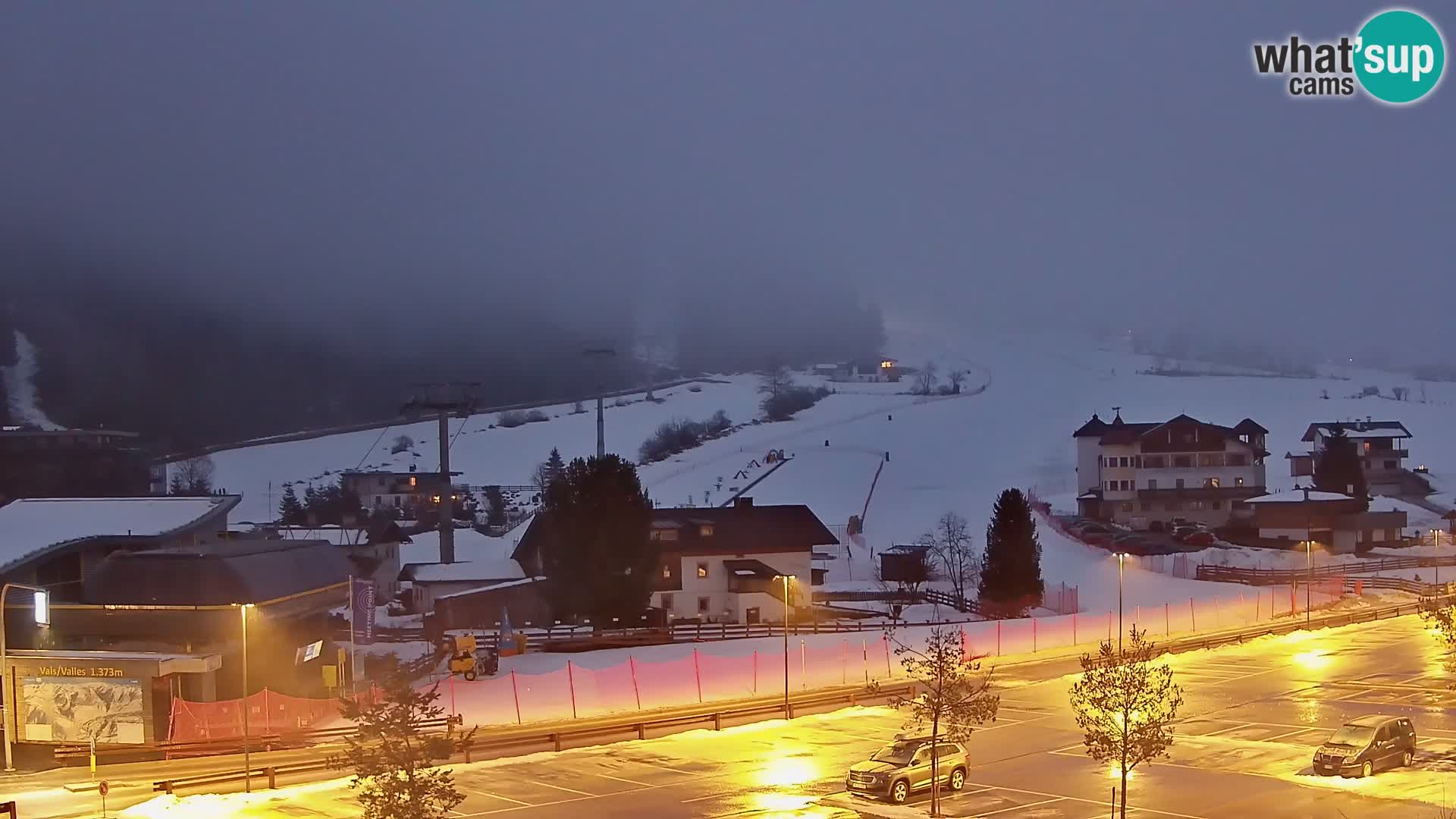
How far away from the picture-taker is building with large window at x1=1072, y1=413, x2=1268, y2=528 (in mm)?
103188

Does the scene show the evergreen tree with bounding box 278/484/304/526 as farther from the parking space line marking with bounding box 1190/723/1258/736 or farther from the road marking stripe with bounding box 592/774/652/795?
the parking space line marking with bounding box 1190/723/1258/736

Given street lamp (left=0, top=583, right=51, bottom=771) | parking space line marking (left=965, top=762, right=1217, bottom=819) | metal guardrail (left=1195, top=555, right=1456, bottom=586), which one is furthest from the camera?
metal guardrail (left=1195, top=555, right=1456, bottom=586)

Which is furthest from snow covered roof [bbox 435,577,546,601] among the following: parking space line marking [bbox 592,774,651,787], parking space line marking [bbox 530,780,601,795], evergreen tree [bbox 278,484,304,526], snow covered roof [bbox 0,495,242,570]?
evergreen tree [bbox 278,484,304,526]

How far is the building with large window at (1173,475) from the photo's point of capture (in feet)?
339

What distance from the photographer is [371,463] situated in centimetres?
19350

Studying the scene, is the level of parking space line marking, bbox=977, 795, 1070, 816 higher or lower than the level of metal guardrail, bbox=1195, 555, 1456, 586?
lower

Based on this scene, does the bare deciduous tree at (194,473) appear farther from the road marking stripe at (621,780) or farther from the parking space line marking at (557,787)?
the parking space line marking at (557,787)

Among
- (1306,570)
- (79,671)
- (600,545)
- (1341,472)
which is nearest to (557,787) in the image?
(79,671)

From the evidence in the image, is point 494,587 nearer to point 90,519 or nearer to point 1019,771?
point 90,519

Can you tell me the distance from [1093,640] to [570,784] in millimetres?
33216

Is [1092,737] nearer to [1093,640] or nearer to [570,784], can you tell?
[570,784]

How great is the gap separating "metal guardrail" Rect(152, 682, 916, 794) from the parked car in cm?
1056

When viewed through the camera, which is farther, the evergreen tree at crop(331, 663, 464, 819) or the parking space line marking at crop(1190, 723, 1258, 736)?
the parking space line marking at crop(1190, 723, 1258, 736)

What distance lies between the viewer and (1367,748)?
2967cm
